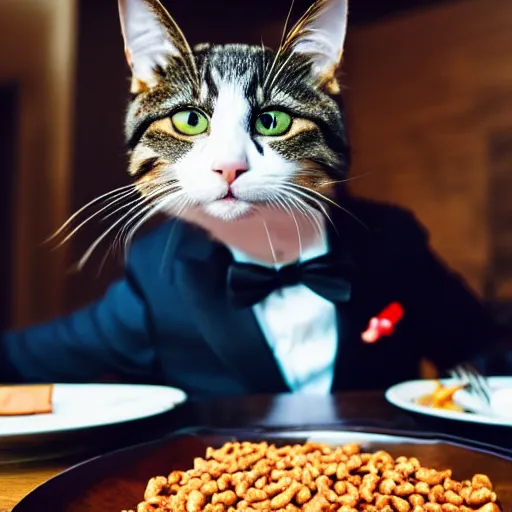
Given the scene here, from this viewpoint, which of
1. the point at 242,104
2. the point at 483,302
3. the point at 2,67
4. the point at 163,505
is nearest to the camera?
the point at 163,505

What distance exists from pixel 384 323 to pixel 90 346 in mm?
439

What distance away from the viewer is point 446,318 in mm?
906

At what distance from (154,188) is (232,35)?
236 millimetres

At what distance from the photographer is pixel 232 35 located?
2.76 feet

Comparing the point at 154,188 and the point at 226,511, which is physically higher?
the point at 154,188

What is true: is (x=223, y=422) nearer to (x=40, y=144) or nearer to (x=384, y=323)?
Result: (x=384, y=323)

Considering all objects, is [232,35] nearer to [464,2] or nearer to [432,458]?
[464,2]

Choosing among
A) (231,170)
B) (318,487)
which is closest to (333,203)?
(231,170)

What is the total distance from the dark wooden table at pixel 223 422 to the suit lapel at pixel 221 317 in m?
0.04

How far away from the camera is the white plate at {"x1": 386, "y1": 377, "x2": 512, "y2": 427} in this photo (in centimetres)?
67

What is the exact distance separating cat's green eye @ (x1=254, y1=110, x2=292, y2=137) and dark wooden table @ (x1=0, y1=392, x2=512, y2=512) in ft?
1.20

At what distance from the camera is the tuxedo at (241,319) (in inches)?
34.4

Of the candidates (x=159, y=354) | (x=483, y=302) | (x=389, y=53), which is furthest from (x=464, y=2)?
(x=159, y=354)

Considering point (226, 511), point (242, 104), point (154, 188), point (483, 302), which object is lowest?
point (226, 511)
